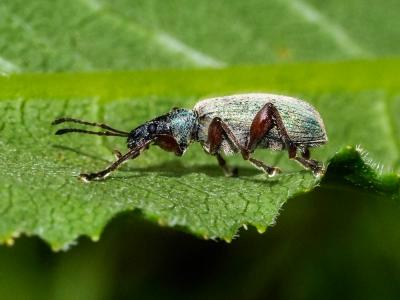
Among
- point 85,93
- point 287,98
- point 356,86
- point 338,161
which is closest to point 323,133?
point 287,98

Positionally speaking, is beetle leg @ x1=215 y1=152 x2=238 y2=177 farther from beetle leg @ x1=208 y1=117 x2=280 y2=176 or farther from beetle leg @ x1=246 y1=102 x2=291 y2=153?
beetle leg @ x1=246 y1=102 x2=291 y2=153

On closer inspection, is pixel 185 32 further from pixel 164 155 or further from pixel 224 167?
pixel 224 167

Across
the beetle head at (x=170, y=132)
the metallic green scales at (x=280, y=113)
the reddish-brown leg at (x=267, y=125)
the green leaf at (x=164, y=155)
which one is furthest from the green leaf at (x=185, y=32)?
the reddish-brown leg at (x=267, y=125)

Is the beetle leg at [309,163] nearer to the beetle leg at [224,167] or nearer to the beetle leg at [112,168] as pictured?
the beetle leg at [224,167]

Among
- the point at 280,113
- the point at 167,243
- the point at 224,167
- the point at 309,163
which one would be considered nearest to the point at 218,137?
the point at 224,167

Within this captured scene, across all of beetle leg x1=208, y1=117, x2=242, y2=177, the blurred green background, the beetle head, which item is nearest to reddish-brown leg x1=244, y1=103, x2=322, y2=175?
beetle leg x1=208, y1=117, x2=242, y2=177

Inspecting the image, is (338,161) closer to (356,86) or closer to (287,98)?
(287,98)

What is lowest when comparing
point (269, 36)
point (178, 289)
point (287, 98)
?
point (178, 289)
